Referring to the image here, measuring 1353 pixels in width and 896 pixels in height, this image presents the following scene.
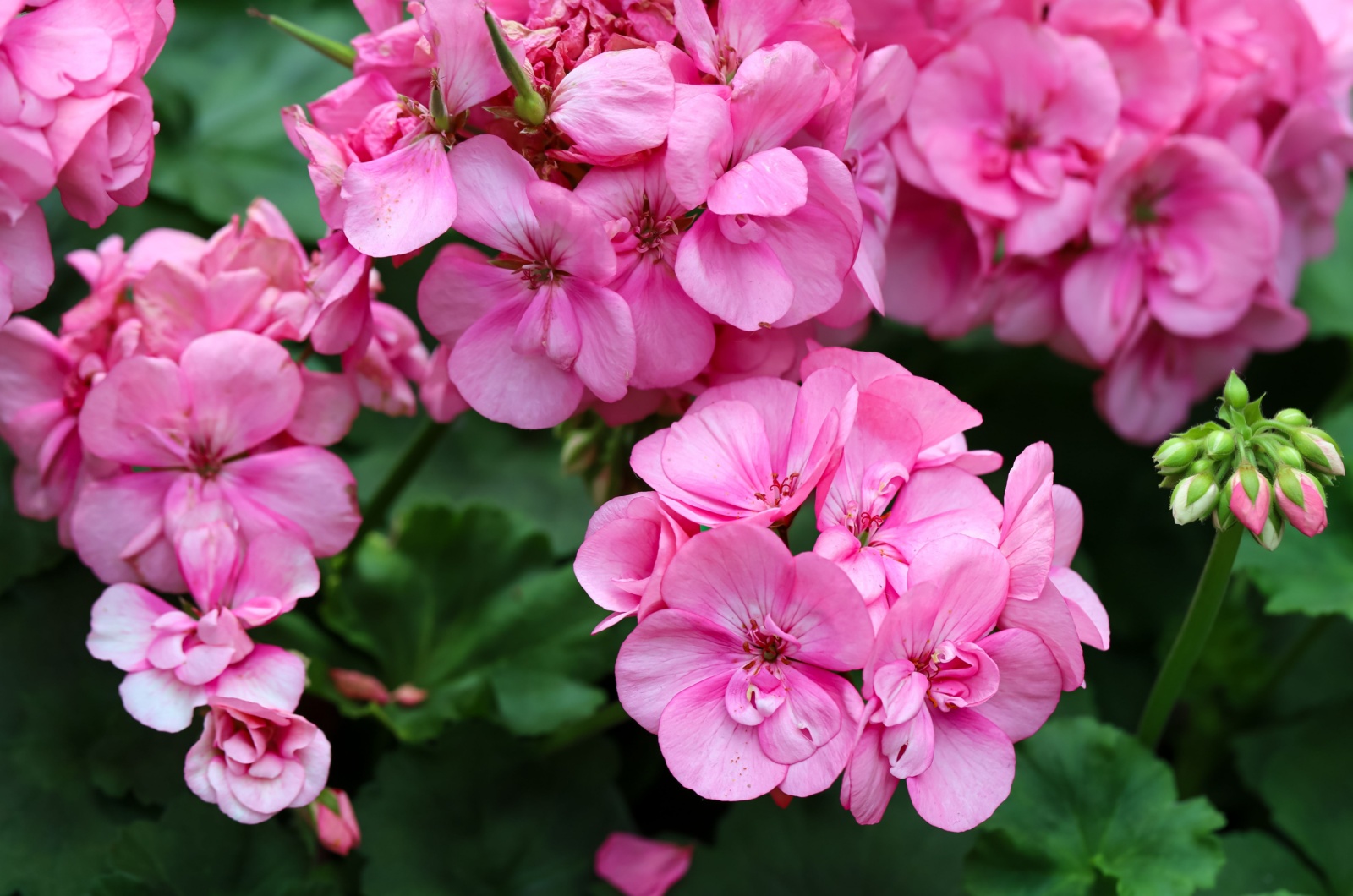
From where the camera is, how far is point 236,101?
134 centimetres

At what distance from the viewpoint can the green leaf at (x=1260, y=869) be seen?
0.94m

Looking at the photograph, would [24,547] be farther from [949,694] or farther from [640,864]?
[949,694]

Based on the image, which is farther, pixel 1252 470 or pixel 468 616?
pixel 468 616

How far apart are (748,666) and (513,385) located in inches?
8.7

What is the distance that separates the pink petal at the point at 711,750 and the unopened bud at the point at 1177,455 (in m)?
0.28

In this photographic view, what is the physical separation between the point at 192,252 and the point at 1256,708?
1034 millimetres

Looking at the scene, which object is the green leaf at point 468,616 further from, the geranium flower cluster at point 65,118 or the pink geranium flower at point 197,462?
the geranium flower cluster at point 65,118

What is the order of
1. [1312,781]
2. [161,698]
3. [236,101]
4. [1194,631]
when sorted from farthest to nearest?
[236,101], [1312,781], [1194,631], [161,698]

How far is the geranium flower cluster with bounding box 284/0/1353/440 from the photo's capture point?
66 centimetres

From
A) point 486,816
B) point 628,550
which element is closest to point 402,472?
point 486,816

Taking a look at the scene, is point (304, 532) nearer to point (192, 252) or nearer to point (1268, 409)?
point (192, 252)

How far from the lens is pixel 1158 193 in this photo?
1.05 metres

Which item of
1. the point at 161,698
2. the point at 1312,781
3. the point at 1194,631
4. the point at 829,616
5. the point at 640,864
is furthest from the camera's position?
the point at 1312,781

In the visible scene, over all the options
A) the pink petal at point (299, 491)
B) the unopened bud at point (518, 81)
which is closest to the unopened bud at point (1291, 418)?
the unopened bud at point (518, 81)
